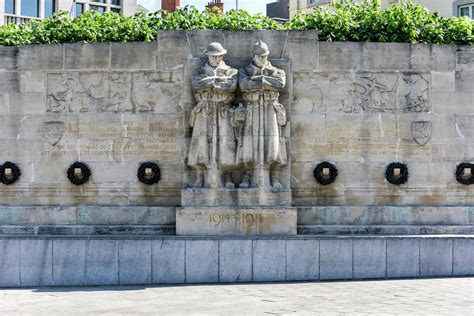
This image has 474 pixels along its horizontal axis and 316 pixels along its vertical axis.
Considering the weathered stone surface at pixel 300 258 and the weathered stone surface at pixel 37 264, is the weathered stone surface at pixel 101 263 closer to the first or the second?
the weathered stone surface at pixel 37 264

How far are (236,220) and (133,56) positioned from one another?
571 centimetres

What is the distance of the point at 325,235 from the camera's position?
73.4 ft

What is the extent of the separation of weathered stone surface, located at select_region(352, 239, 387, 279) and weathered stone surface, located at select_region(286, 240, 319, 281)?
1.03m

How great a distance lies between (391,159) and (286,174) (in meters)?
3.23

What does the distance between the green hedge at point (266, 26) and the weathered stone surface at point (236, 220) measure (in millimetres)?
6451

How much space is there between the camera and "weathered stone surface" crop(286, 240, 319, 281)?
21.0 m

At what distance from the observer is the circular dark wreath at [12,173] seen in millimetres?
24000

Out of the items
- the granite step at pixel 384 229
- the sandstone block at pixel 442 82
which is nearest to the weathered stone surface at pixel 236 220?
the granite step at pixel 384 229

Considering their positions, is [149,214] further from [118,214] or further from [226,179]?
[226,179]

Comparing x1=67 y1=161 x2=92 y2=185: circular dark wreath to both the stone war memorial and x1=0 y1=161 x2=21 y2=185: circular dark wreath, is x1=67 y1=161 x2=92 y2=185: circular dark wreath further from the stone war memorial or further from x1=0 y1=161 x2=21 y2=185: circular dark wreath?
x1=0 y1=161 x2=21 y2=185: circular dark wreath

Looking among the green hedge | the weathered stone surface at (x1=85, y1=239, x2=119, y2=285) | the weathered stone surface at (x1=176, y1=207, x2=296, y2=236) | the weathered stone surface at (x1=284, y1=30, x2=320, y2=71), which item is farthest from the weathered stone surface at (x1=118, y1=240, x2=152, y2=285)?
the green hedge

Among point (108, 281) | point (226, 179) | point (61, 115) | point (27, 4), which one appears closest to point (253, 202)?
point (226, 179)

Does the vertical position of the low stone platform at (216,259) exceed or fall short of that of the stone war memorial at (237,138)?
it falls short

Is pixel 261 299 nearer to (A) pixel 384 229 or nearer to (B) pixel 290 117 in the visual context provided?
(A) pixel 384 229
